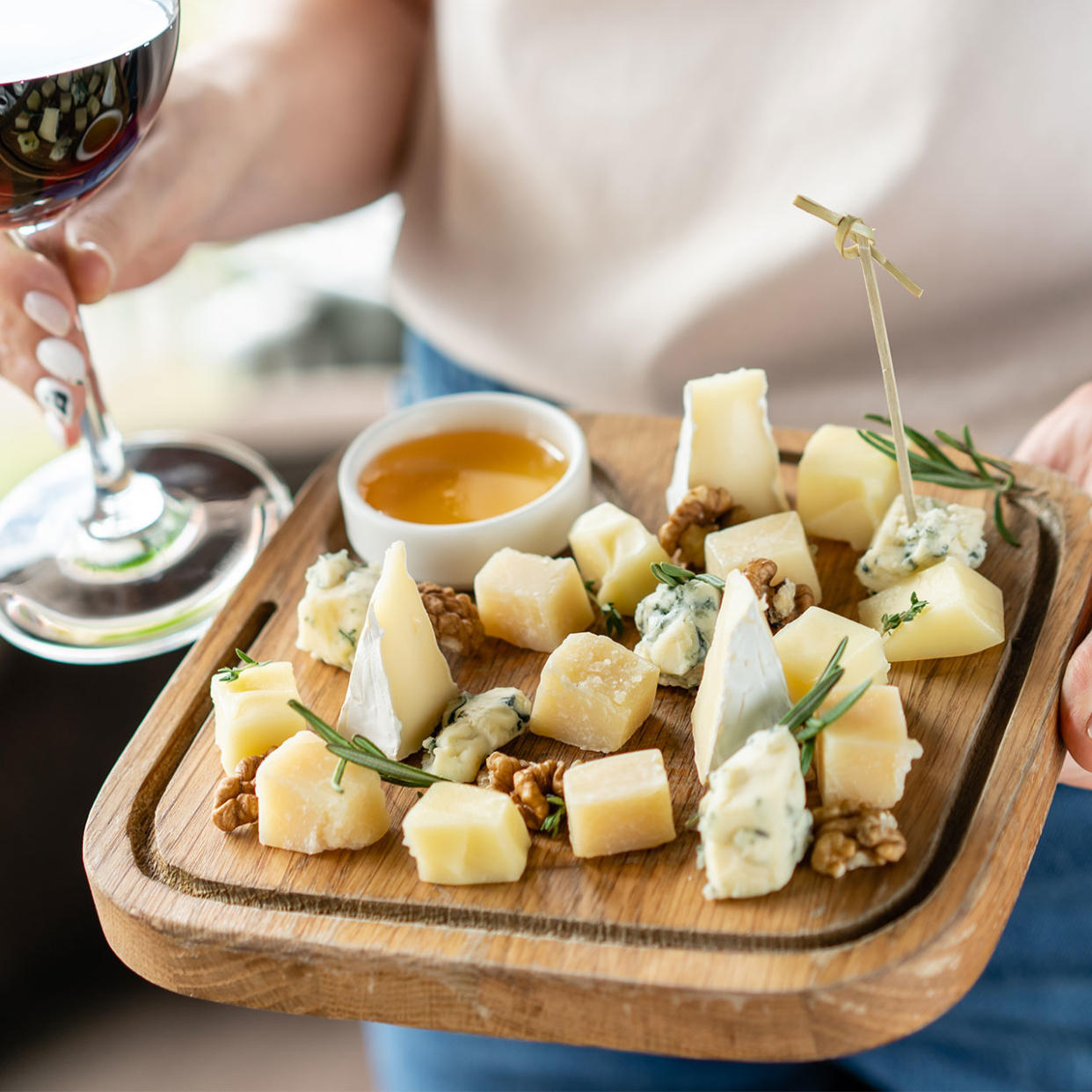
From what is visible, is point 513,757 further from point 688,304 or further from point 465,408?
point 688,304

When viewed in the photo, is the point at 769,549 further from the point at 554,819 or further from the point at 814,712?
the point at 554,819

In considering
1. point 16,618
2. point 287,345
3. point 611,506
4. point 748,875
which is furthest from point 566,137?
point 287,345

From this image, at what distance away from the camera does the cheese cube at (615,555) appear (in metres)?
1.18

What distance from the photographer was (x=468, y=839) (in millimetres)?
901

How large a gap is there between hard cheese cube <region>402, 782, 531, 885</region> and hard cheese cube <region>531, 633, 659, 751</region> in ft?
0.43

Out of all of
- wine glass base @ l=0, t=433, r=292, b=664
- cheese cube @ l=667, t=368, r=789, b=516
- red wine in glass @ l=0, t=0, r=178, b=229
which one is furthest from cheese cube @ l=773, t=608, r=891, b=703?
red wine in glass @ l=0, t=0, r=178, b=229

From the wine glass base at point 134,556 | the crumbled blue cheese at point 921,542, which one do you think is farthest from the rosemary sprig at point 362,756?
the crumbled blue cheese at point 921,542

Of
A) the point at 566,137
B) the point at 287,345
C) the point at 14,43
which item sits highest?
the point at 14,43

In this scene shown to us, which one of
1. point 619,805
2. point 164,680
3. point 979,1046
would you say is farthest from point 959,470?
point 164,680

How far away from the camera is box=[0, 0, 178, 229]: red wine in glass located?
98 centimetres

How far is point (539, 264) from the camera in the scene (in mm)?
1733

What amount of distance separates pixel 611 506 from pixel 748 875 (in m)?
0.48

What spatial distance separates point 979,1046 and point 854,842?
789 mm

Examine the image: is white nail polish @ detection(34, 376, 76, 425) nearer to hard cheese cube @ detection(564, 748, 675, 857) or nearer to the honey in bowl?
the honey in bowl
